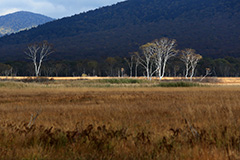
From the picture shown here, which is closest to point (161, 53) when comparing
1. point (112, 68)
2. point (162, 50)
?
point (162, 50)

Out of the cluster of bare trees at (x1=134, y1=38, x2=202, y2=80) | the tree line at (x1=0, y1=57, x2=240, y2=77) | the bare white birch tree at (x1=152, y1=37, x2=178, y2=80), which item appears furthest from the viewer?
the tree line at (x1=0, y1=57, x2=240, y2=77)

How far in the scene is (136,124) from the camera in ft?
27.9

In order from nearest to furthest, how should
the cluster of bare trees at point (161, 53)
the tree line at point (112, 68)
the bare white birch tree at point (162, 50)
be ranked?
the bare white birch tree at point (162, 50), the cluster of bare trees at point (161, 53), the tree line at point (112, 68)

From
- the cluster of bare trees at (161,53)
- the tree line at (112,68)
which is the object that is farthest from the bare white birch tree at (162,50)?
the tree line at (112,68)

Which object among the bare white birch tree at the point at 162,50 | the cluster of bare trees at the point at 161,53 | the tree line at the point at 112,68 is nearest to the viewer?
the bare white birch tree at the point at 162,50

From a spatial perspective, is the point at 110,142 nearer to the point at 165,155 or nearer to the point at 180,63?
the point at 165,155

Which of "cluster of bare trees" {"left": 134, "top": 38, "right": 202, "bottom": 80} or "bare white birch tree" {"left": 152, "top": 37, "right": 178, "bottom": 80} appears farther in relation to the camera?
"cluster of bare trees" {"left": 134, "top": 38, "right": 202, "bottom": 80}

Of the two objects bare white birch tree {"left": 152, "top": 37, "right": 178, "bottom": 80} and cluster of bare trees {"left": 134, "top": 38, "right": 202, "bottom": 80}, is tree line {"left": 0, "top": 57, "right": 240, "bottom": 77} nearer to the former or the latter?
cluster of bare trees {"left": 134, "top": 38, "right": 202, "bottom": 80}

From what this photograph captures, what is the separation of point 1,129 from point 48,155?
2247 millimetres

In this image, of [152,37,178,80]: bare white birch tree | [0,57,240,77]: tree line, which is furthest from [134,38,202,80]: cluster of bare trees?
[0,57,240,77]: tree line

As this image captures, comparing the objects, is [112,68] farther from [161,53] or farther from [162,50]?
[162,50]

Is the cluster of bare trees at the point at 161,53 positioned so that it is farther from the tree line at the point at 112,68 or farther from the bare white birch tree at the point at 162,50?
the tree line at the point at 112,68

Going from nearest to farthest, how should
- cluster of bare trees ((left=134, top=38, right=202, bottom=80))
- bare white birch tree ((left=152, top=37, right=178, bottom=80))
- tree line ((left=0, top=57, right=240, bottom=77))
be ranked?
1. bare white birch tree ((left=152, top=37, right=178, bottom=80))
2. cluster of bare trees ((left=134, top=38, right=202, bottom=80))
3. tree line ((left=0, top=57, right=240, bottom=77))

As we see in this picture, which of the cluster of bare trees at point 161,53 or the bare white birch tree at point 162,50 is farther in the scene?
the cluster of bare trees at point 161,53
